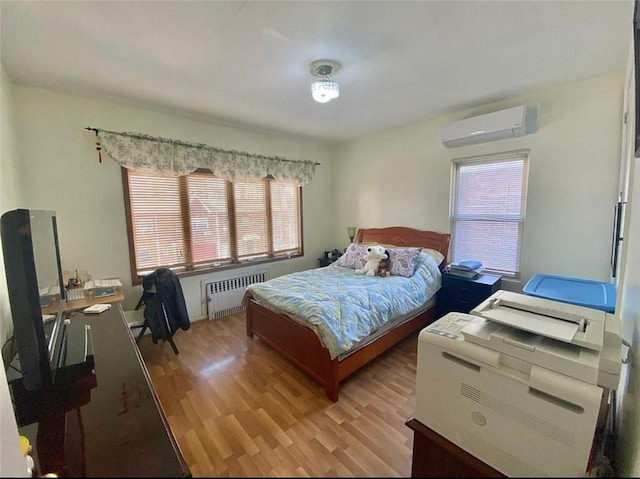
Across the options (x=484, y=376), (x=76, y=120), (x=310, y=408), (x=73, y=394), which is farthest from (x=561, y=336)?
(x=76, y=120)

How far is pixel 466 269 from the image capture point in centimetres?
283

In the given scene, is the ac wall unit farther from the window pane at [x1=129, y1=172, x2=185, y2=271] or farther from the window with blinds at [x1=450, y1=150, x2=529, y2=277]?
the window pane at [x1=129, y1=172, x2=185, y2=271]

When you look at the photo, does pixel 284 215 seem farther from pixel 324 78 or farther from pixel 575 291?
pixel 575 291

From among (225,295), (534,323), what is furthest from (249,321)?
(534,323)

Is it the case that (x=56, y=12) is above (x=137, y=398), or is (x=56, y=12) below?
above

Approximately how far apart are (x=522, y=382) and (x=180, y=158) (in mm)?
3180

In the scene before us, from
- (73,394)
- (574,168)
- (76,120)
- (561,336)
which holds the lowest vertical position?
(73,394)

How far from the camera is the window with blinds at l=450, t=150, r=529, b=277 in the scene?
9.00 ft

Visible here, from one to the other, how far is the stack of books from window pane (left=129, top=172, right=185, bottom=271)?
2.68 meters

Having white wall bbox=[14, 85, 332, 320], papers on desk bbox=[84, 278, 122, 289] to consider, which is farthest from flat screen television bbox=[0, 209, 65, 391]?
papers on desk bbox=[84, 278, 122, 289]

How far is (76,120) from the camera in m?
2.43

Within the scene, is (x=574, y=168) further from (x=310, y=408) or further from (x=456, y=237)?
(x=310, y=408)

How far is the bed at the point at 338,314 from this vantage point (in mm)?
1989

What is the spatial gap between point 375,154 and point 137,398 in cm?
369
